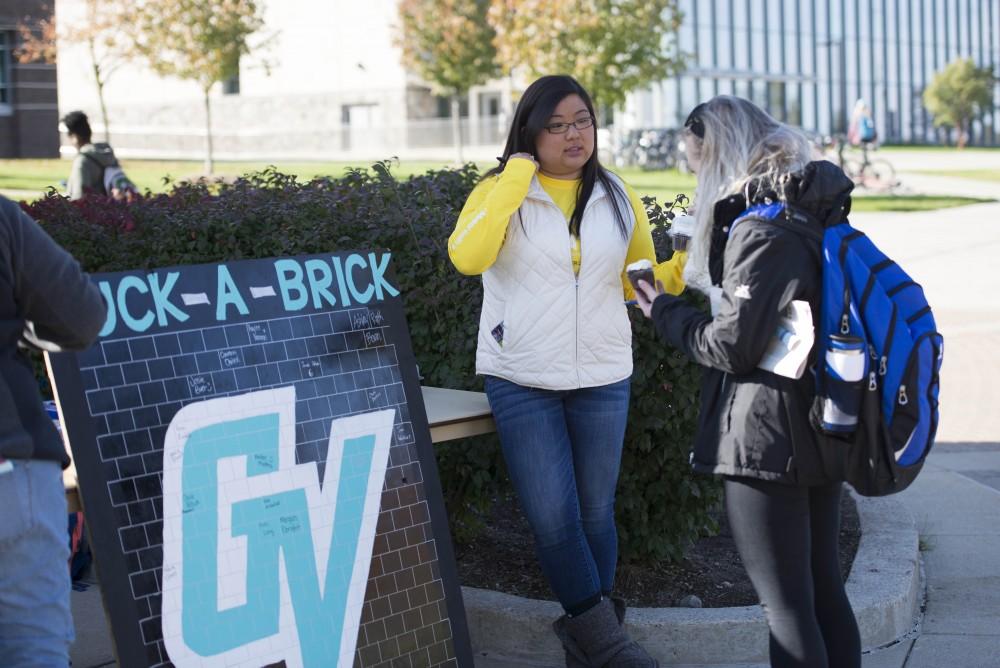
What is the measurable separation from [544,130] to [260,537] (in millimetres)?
1489

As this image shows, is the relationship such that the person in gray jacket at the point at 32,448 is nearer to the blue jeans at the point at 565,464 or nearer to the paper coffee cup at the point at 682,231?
the blue jeans at the point at 565,464

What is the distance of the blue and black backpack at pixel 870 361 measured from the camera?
291 cm

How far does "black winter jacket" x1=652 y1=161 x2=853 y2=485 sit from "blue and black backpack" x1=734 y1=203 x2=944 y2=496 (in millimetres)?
40

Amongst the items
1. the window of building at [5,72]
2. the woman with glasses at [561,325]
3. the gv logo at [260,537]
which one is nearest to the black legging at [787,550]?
the woman with glasses at [561,325]

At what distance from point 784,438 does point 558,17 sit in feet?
86.6

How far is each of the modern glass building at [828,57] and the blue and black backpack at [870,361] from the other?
47545 mm

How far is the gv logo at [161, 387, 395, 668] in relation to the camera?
3088 millimetres

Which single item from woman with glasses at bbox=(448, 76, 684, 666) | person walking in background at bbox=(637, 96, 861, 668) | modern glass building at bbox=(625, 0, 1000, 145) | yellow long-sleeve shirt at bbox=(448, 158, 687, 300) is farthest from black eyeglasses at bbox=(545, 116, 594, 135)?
modern glass building at bbox=(625, 0, 1000, 145)

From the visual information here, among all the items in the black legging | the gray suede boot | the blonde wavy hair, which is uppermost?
the blonde wavy hair

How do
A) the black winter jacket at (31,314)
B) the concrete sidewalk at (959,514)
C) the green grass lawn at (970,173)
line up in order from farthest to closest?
the green grass lawn at (970,173) < the concrete sidewalk at (959,514) < the black winter jacket at (31,314)

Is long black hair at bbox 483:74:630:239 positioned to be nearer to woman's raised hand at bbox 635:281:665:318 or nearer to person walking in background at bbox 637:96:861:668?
woman's raised hand at bbox 635:281:665:318

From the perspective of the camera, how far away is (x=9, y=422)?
2453mm

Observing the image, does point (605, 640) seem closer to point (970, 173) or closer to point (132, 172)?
point (132, 172)

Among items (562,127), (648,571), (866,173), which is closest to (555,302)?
(562,127)
